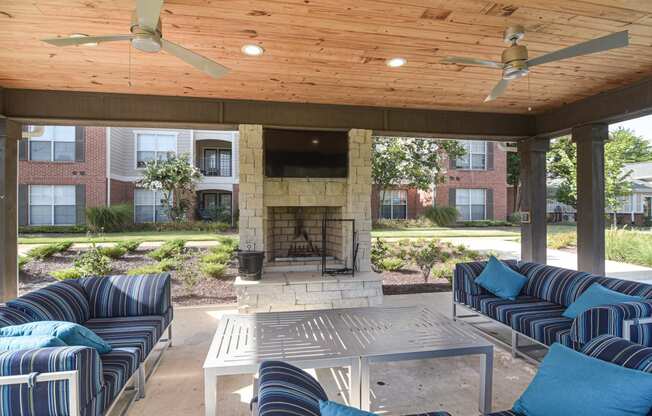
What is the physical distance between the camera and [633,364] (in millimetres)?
1535

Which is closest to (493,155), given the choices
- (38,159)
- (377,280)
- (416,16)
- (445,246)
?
(445,246)

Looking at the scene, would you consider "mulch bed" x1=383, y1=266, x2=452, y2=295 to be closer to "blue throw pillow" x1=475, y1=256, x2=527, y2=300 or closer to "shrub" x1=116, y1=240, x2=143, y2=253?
"blue throw pillow" x1=475, y1=256, x2=527, y2=300

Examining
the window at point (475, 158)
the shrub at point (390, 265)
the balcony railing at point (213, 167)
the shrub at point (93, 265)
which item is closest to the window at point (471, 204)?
the window at point (475, 158)

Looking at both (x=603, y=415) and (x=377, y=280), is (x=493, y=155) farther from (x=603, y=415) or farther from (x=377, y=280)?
(x=603, y=415)

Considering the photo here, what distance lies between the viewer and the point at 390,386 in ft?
8.91

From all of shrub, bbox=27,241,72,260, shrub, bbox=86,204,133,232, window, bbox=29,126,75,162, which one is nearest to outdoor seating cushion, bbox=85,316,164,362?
shrub, bbox=27,241,72,260

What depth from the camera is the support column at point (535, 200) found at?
5.15 meters

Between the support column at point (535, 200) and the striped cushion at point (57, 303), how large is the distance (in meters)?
5.48

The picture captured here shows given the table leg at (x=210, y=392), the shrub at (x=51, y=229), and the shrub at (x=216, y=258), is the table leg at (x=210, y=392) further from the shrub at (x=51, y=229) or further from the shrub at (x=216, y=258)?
the shrub at (x=51, y=229)

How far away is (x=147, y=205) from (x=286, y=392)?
12.3m

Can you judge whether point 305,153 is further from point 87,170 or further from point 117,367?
point 87,170

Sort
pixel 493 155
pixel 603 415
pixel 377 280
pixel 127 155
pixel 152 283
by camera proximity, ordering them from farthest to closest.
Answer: pixel 493 155
pixel 127 155
pixel 377 280
pixel 152 283
pixel 603 415

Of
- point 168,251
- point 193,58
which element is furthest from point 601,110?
point 168,251

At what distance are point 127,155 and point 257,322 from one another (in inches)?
442
